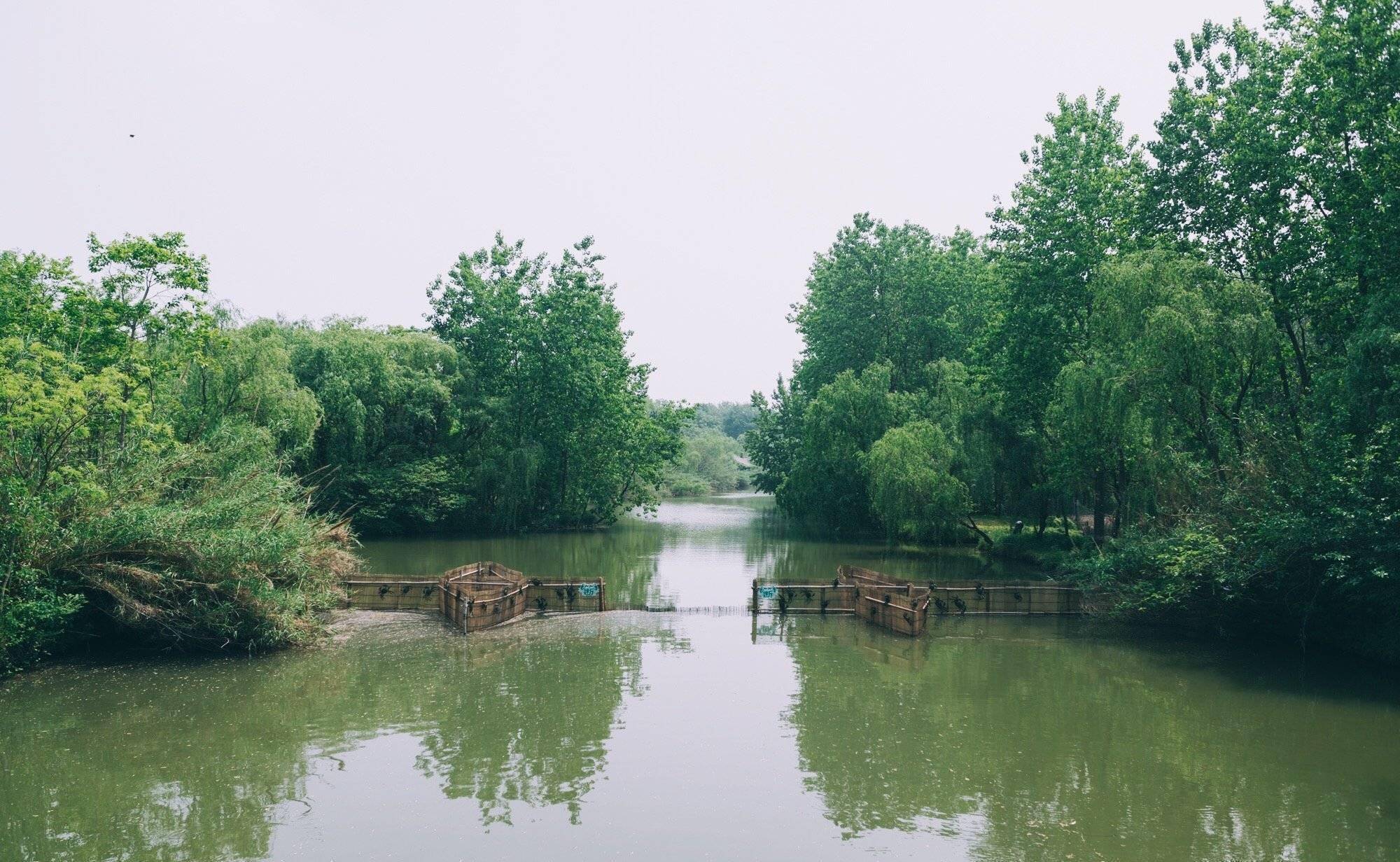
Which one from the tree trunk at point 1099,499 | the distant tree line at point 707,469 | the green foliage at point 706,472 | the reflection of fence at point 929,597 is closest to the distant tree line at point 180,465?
the reflection of fence at point 929,597

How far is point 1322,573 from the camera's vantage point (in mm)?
20734

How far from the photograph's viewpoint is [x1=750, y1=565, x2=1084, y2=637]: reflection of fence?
87.9 feet

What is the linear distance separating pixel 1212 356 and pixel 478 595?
20.7 m

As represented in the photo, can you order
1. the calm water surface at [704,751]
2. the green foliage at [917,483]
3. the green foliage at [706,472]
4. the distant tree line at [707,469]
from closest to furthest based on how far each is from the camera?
1. the calm water surface at [704,751]
2. the green foliage at [917,483]
3. the distant tree line at [707,469]
4. the green foliage at [706,472]

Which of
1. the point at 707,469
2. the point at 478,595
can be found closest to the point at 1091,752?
the point at 478,595

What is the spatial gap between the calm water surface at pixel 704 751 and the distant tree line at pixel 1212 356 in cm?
281

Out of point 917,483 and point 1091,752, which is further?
point 917,483

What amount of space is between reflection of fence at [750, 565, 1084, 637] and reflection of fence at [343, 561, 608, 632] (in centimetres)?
534

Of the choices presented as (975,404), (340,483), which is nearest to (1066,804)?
(975,404)

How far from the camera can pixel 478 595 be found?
2502cm

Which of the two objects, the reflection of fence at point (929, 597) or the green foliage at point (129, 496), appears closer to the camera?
the green foliage at point (129, 496)

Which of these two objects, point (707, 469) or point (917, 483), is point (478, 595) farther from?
point (707, 469)

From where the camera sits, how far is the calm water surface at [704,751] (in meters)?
11.9

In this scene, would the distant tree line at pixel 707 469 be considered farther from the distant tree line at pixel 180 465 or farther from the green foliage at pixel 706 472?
the distant tree line at pixel 180 465
